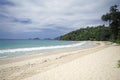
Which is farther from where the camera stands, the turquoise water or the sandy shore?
the turquoise water

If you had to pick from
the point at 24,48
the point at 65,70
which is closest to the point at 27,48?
the point at 24,48

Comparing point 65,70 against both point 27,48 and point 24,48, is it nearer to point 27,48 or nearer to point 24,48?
point 27,48

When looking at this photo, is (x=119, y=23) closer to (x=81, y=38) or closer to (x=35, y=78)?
(x=35, y=78)

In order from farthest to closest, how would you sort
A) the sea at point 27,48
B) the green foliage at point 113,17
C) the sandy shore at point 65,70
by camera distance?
1. the green foliage at point 113,17
2. the sea at point 27,48
3. the sandy shore at point 65,70

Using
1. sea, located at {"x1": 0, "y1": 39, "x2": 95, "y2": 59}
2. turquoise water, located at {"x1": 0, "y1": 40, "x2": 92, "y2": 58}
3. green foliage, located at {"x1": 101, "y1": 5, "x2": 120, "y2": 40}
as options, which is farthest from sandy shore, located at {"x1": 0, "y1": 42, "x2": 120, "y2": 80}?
green foliage, located at {"x1": 101, "y1": 5, "x2": 120, "y2": 40}

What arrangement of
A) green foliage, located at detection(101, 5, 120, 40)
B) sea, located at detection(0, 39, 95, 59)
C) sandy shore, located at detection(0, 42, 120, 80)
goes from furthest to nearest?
green foliage, located at detection(101, 5, 120, 40)
sea, located at detection(0, 39, 95, 59)
sandy shore, located at detection(0, 42, 120, 80)

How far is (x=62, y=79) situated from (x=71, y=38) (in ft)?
516

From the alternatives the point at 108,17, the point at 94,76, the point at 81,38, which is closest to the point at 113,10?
the point at 108,17

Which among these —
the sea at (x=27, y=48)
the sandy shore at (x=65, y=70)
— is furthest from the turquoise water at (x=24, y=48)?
the sandy shore at (x=65, y=70)

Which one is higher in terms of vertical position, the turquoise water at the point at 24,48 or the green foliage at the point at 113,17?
the green foliage at the point at 113,17

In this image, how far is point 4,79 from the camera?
760 cm

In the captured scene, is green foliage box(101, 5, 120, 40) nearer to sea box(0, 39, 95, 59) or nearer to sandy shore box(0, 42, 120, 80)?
sea box(0, 39, 95, 59)

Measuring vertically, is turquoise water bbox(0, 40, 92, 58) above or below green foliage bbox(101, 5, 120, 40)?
below

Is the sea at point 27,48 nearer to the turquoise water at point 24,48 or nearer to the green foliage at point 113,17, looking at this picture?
the turquoise water at point 24,48
